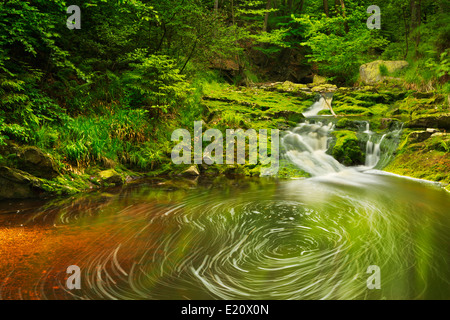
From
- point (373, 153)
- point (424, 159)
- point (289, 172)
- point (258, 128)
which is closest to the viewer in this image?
point (424, 159)

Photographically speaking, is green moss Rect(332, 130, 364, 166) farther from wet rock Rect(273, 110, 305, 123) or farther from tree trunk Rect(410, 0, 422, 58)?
tree trunk Rect(410, 0, 422, 58)

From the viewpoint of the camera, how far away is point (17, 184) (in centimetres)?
470

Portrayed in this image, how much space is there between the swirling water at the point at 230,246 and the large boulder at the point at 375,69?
10.0 meters

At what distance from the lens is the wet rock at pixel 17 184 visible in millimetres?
4609

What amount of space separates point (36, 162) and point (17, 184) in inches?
18.9

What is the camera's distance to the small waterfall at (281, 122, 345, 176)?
314 inches

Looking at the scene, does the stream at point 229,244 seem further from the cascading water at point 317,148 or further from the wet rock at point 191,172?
the cascading water at point 317,148

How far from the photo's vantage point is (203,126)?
28.8 feet

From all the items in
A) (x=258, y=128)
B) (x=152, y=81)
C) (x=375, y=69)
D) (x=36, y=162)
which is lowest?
(x=36, y=162)

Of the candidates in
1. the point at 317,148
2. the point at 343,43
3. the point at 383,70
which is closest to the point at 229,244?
the point at 317,148

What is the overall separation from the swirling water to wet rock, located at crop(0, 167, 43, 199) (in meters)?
0.68

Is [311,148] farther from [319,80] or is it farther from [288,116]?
[319,80]

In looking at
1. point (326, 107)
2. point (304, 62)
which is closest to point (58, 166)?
point (326, 107)
